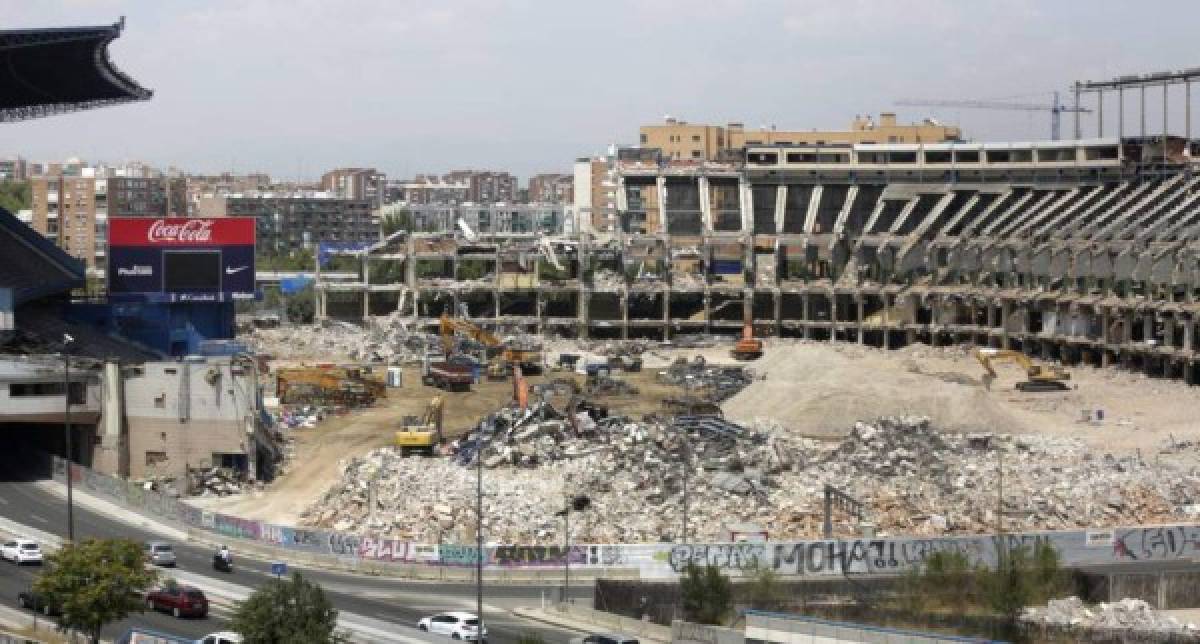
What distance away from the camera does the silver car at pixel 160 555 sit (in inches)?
2000

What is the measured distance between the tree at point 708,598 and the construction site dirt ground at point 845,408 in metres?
19.6

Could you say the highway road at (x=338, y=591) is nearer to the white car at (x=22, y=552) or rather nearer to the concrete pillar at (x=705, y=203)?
the white car at (x=22, y=552)

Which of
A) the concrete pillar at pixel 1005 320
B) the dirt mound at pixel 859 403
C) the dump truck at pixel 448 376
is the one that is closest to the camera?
the dirt mound at pixel 859 403

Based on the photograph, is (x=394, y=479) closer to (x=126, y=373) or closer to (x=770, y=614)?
(x=126, y=373)

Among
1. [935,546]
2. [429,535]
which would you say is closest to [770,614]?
[935,546]

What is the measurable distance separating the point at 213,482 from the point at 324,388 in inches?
791

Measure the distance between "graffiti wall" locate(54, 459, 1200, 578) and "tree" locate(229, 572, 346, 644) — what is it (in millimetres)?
12387

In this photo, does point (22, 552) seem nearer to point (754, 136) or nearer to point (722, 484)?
point (722, 484)

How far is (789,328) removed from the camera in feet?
398

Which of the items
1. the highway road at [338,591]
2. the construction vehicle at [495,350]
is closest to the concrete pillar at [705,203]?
the construction vehicle at [495,350]

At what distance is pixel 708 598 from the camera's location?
44250mm

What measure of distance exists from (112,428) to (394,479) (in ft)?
36.3

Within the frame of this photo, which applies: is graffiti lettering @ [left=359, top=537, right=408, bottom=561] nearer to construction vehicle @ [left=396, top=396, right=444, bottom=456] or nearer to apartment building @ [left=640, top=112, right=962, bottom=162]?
construction vehicle @ [left=396, top=396, right=444, bottom=456]

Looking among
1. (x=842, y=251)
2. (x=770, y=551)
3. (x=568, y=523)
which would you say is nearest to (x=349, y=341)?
(x=842, y=251)
